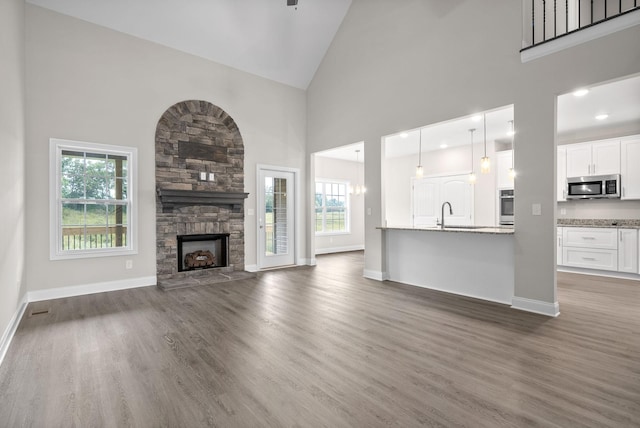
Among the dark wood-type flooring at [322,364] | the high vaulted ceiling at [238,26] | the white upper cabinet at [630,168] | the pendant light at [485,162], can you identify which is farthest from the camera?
the white upper cabinet at [630,168]

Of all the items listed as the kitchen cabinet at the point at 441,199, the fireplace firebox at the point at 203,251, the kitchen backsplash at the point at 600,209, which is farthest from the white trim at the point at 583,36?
the fireplace firebox at the point at 203,251

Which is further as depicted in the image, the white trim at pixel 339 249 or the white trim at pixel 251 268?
the white trim at pixel 339 249

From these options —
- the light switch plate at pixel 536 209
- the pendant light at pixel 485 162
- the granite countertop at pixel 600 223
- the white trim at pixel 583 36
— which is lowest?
the granite countertop at pixel 600 223

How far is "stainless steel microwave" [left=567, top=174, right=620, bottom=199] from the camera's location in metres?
5.80

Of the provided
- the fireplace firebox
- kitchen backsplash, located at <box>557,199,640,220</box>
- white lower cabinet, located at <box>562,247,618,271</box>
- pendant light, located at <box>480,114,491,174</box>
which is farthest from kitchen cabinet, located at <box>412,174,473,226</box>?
the fireplace firebox

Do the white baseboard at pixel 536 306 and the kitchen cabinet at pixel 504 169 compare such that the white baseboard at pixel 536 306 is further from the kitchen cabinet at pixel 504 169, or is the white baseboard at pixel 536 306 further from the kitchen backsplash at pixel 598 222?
the kitchen cabinet at pixel 504 169

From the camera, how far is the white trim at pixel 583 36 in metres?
3.10

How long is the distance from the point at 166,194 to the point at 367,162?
3428mm

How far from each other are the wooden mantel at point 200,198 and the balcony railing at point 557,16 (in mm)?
4865

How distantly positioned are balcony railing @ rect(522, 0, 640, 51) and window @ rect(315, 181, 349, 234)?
603 centimetres

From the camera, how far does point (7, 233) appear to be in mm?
3104

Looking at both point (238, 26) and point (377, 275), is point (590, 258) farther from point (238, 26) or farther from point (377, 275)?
point (238, 26)

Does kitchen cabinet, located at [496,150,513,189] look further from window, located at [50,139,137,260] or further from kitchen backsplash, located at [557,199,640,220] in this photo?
window, located at [50,139,137,260]

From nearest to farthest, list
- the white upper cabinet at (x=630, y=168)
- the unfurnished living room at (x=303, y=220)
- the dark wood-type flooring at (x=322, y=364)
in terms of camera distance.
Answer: the dark wood-type flooring at (x=322, y=364) < the unfurnished living room at (x=303, y=220) < the white upper cabinet at (x=630, y=168)
